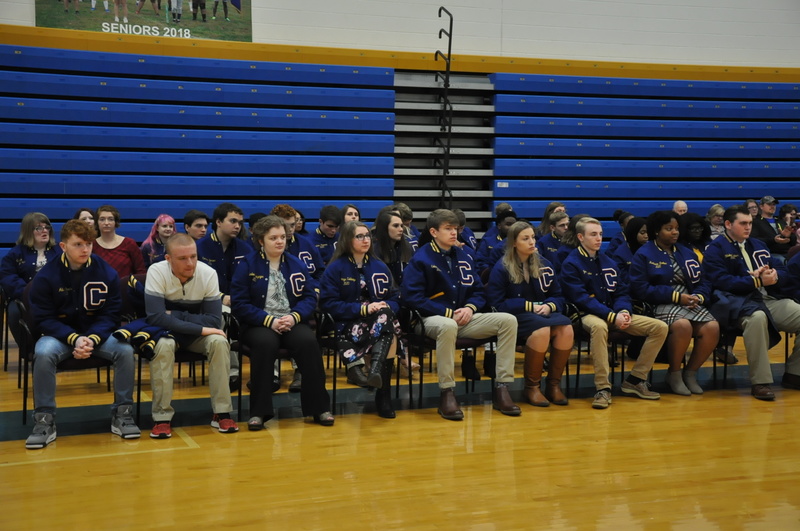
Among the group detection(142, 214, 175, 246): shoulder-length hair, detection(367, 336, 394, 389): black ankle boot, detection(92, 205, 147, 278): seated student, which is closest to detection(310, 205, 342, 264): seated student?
detection(142, 214, 175, 246): shoulder-length hair

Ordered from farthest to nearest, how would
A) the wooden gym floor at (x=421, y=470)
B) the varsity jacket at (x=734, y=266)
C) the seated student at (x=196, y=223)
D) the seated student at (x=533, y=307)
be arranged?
the seated student at (x=196, y=223) → the varsity jacket at (x=734, y=266) → the seated student at (x=533, y=307) → the wooden gym floor at (x=421, y=470)

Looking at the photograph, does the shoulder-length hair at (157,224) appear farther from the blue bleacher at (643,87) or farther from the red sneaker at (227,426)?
the blue bleacher at (643,87)

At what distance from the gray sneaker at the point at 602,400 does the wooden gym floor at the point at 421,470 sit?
63 millimetres

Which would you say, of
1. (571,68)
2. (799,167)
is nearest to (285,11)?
(571,68)

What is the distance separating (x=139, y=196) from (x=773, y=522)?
7.54 metres

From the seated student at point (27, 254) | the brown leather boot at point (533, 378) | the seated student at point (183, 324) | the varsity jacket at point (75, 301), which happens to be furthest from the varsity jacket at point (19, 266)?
the brown leather boot at point (533, 378)

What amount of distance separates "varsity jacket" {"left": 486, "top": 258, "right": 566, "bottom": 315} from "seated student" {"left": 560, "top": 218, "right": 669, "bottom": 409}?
147mm

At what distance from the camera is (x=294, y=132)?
9.60m

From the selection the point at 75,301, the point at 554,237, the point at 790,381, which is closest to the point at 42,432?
the point at 75,301

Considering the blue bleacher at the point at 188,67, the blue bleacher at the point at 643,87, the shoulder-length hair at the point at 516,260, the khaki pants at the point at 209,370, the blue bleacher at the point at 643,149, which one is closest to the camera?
the khaki pants at the point at 209,370

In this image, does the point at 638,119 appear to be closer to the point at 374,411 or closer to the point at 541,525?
the point at 374,411

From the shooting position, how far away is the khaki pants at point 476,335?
4934 millimetres

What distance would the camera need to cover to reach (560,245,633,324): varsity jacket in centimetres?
540

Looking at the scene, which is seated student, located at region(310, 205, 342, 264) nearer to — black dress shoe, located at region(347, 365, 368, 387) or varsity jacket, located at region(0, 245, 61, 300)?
black dress shoe, located at region(347, 365, 368, 387)
